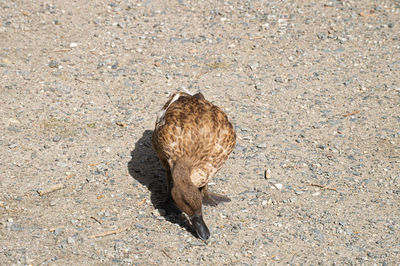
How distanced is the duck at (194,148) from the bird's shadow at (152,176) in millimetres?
188

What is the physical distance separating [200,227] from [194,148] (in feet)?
2.97

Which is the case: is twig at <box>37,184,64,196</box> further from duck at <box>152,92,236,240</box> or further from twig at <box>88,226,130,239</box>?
duck at <box>152,92,236,240</box>

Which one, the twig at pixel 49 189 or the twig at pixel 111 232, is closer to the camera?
the twig at pixel 111 232

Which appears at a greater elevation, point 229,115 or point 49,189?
point 229,115

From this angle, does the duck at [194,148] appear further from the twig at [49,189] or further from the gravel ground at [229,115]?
the twig at [49,189]

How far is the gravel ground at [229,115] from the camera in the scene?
5926mm

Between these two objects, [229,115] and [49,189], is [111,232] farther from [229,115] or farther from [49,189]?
[229,115]

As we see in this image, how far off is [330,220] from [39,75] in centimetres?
529

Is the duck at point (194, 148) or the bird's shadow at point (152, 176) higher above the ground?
the duck at point (194, 148)

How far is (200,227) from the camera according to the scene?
5770 mm

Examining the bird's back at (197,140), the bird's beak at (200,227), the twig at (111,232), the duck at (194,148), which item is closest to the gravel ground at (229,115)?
the twig at (111,232)

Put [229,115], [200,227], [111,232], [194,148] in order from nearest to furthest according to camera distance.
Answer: [200,227] < [111,232] < [194,148] < [229,115]

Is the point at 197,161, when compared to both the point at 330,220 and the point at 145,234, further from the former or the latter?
the point at 330,220

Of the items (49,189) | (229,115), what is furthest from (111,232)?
(229,115)
